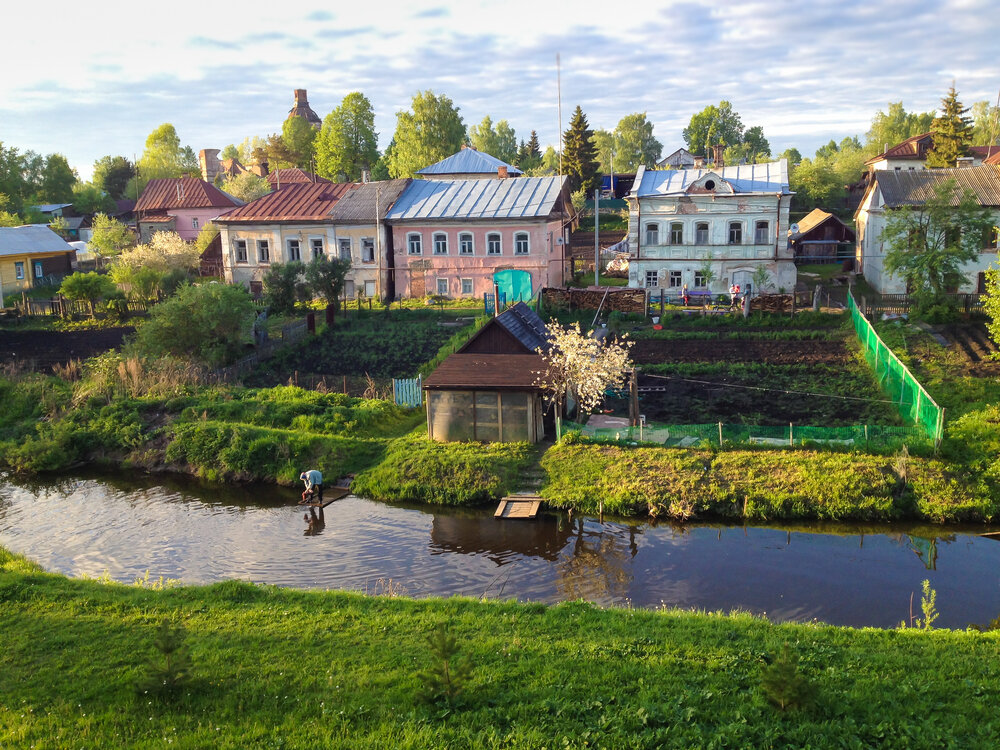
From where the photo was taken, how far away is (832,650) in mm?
12000

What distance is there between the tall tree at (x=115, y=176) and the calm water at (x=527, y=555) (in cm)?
9003

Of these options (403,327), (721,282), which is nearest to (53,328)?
(403,327)

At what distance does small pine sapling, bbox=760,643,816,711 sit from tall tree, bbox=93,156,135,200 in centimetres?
10613

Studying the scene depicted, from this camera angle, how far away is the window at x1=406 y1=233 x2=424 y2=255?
148 ft

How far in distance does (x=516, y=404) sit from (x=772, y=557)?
322 inches

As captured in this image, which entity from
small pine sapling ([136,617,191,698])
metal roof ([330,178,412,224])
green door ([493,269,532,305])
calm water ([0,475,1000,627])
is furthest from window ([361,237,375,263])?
small pine sapling ([136,617,191,698])

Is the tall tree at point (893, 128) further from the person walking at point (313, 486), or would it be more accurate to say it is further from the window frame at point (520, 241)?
the person walking at point (313, 486)

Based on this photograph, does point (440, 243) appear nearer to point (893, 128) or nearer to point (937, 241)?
point (937, 241)

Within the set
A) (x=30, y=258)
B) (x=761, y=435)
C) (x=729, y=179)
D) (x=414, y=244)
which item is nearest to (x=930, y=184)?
(x=729, y=179)

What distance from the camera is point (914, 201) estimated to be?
4016 centimetres

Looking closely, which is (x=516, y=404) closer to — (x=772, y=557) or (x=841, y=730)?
(x=772, y=557)

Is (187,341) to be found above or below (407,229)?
below

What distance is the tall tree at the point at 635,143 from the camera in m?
112

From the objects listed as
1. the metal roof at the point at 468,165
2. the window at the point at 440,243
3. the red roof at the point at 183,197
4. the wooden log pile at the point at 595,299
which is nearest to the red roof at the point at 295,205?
the window at the point at 440,243
